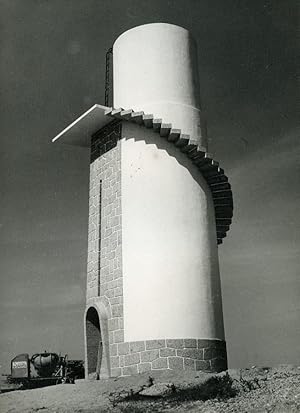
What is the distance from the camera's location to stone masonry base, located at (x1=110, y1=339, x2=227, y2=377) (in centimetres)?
1169

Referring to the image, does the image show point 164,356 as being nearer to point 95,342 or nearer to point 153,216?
point 95,342

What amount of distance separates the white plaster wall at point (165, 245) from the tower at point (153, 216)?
0.03m

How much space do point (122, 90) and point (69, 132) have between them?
2125 millimetres

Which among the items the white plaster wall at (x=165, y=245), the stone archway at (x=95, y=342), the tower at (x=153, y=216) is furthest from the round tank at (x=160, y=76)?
the stone archway at (x=95, y=342)

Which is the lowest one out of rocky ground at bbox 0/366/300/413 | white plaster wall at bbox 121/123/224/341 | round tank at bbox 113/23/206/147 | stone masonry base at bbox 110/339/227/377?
rocky ground at bbox 0/366/300/413

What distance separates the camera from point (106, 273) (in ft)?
43.7

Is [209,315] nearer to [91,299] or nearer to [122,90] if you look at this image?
[91,299]

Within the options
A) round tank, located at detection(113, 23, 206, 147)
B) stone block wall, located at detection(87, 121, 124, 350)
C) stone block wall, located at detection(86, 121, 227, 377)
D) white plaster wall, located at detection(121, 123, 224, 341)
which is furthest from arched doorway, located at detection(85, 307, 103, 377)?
round tank, located at detection(113, 23, 206, 147)

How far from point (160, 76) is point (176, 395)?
894 centimetres

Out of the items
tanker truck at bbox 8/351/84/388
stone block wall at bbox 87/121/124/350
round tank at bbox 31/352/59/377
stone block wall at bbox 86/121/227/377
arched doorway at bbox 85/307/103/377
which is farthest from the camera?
round tank at bbox 31/352/59/377

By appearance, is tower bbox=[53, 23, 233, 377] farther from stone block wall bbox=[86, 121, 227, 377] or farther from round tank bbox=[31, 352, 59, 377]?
round tank bbox=[31, 352, 59, 377]

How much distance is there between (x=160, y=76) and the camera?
A: 565 inches

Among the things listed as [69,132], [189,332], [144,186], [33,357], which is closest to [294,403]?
[189,332]

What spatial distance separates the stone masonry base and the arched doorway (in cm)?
135
